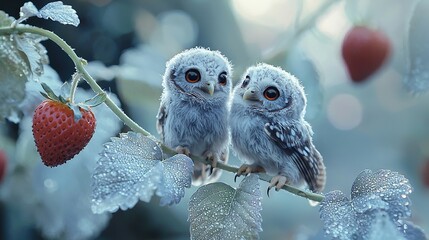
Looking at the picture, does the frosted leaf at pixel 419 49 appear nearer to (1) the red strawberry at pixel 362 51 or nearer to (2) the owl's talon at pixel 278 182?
(2) the owl's talon at pixel 278 182

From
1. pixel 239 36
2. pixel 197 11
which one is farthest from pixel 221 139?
pixel 197 11

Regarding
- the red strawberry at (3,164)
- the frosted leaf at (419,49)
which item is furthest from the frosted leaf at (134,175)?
the red strawberry at (3,164)

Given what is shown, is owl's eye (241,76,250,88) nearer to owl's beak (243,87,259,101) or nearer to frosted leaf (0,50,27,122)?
owl's beak (243,87,259,101)

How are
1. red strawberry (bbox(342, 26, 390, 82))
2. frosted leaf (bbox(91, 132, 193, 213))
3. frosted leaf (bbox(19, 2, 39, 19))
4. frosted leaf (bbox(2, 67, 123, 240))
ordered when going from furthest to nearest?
1. red strawberry (bbox(342, 26, 390, 82))
2. frosted leaf (bbox(2, 67, 123, 240))
3. frosted leaf (bbox(19, 2, 39, 19))
4. frosted leaf (bbox(91, 132, 193, 213))

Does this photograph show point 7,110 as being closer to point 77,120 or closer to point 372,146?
point 77,120

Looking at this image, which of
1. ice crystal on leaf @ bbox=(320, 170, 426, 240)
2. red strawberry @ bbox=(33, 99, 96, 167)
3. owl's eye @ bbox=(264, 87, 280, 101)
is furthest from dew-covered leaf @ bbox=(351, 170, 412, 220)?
red strawberry @ bbox=(33, 99, 96, 167)

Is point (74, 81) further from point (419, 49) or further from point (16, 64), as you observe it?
point (419, 49)

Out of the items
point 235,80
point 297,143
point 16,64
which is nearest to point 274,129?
point 297,143
